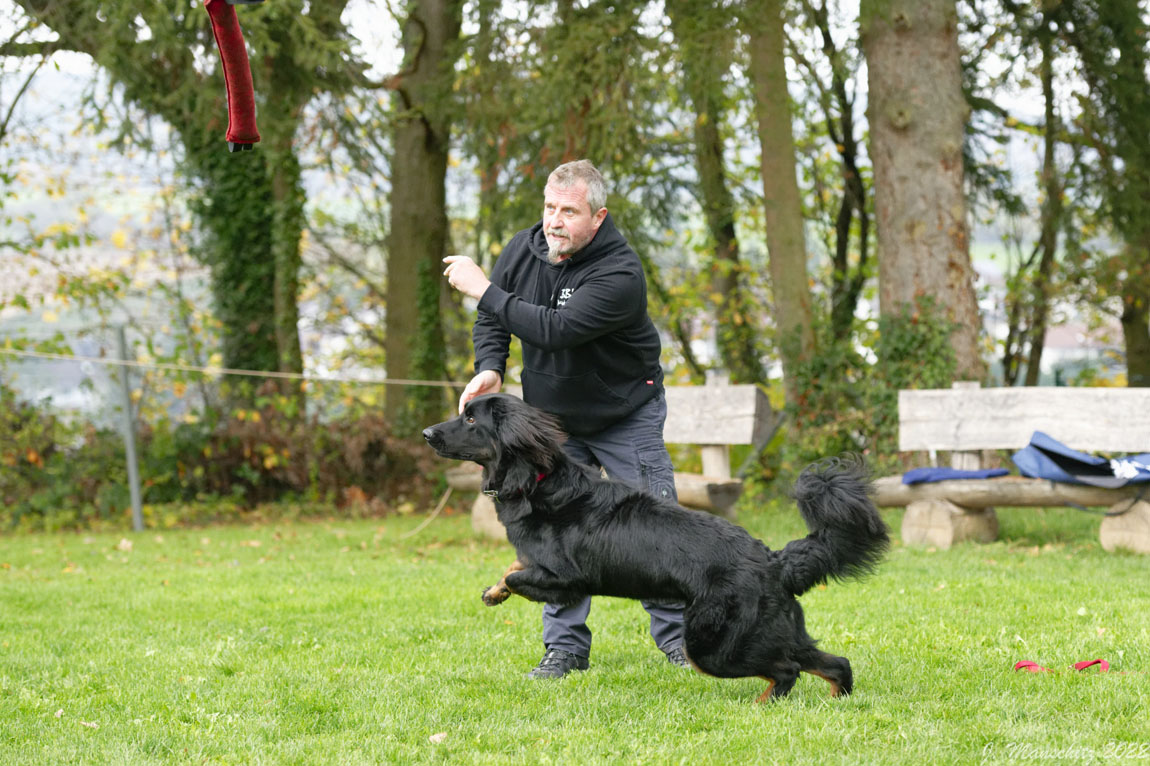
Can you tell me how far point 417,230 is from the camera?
13734 millimetres

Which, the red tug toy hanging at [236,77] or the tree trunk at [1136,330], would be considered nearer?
the red tug toy hanging at [236,77]

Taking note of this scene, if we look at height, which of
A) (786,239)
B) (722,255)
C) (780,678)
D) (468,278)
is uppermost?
(722,255)

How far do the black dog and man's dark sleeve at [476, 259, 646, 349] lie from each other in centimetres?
29

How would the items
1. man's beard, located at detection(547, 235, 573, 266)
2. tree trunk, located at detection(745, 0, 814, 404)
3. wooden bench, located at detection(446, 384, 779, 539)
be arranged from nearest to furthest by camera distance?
man's beard, located at detection(547, 235, 573, 266)
wooden bench, located at detection(446, 384, 779, 539)
tree trunk, located at detection(745, 0, 814, 404)

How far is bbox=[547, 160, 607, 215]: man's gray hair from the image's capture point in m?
4.41

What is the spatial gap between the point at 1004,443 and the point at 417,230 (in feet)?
25.2

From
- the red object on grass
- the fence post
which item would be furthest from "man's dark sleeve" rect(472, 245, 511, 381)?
the fence post

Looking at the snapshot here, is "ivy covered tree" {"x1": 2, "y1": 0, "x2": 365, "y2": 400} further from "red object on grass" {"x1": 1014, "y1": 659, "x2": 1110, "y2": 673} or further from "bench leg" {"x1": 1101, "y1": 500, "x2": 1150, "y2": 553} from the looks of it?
"red object on grass" {"x1": 1014, "y1": 659, "x2": 1110, "y2": 673}

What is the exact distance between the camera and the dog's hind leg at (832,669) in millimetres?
3914

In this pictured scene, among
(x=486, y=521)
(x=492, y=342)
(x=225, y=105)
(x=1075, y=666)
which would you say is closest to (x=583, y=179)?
(x=492, y=342)

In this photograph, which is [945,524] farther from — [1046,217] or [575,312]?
[1046,217]

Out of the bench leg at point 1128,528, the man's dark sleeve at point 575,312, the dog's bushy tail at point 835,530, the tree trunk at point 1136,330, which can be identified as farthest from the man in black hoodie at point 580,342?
the tree trunk at point 1136,330

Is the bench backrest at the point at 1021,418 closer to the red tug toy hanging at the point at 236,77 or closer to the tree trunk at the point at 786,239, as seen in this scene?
the tree trunk at the point at 786,239

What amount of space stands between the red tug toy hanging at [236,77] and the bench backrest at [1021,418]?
22.2 ft
